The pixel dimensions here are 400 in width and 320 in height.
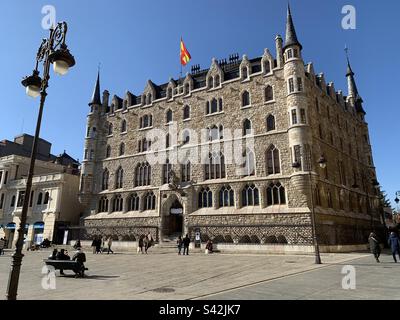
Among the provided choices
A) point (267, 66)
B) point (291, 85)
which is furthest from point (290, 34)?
point (291, 85)

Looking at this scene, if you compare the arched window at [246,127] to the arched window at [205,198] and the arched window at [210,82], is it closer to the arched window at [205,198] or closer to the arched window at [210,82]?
the arched window at [210,82]

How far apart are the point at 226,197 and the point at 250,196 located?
2562 mm

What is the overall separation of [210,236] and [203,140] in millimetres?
10164

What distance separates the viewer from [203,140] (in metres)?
32.6

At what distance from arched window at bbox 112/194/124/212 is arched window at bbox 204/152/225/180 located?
12.2 m

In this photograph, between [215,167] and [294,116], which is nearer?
[294,116]

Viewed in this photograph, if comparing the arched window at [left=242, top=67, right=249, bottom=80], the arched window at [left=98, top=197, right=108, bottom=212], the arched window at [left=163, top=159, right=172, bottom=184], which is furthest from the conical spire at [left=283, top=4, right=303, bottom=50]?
the arched window at [left=98, top=197, right=108, bottom=212]

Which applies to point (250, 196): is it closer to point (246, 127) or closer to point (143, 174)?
point (246, 127)

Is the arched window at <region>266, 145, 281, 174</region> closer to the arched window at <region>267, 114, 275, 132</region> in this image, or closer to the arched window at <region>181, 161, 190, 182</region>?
the arched window at <region>267, 114, 275, 132</region>

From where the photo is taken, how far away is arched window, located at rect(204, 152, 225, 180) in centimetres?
3097

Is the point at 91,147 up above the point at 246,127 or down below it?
above

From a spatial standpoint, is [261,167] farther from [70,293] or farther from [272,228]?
[70,293]

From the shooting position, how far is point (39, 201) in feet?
131
